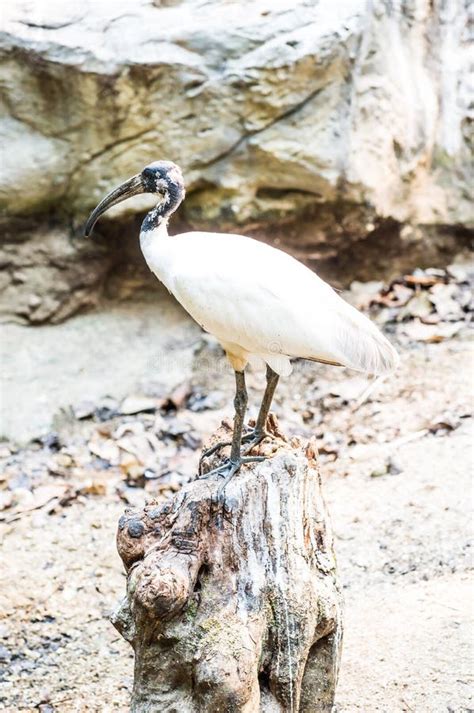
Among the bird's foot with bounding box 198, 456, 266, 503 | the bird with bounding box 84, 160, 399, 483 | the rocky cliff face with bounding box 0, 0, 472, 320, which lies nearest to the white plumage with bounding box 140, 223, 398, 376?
the bird with bounding box 84, 160, 399, 483

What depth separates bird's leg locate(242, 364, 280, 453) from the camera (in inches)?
137

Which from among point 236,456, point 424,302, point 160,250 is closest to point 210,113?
point 424,302

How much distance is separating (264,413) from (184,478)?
1.68 metres

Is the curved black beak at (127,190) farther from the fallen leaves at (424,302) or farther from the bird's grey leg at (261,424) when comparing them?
the fallen leaves at (424,302)

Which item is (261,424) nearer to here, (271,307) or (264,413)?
(264,413)

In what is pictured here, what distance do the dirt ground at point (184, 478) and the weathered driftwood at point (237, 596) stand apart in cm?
63

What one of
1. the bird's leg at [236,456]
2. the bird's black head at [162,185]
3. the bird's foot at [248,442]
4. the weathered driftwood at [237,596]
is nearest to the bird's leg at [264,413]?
the bird's foot at [248,442]

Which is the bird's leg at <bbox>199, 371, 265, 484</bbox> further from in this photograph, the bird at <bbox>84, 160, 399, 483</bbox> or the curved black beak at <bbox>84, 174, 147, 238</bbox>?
the curved black beak at <bbox>84, 174, 147, 238</bbox>

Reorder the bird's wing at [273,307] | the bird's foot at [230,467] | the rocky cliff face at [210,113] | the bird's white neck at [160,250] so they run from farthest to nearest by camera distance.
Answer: the rocky cliff face at [210,113], the bird's white neck at [160,250], the bird's wing at [273,307], the bird's foot at [230,467]

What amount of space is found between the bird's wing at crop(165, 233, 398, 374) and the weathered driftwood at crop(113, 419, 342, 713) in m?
0.40

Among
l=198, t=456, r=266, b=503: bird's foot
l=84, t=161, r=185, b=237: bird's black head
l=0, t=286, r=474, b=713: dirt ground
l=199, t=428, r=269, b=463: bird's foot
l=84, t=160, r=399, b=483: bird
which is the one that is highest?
l=84, t=161, r=185, b=237: bird's black head

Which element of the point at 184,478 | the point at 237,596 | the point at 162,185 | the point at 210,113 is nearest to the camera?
the point at 237,596

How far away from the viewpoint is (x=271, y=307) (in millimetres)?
3230

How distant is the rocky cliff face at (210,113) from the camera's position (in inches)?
225
